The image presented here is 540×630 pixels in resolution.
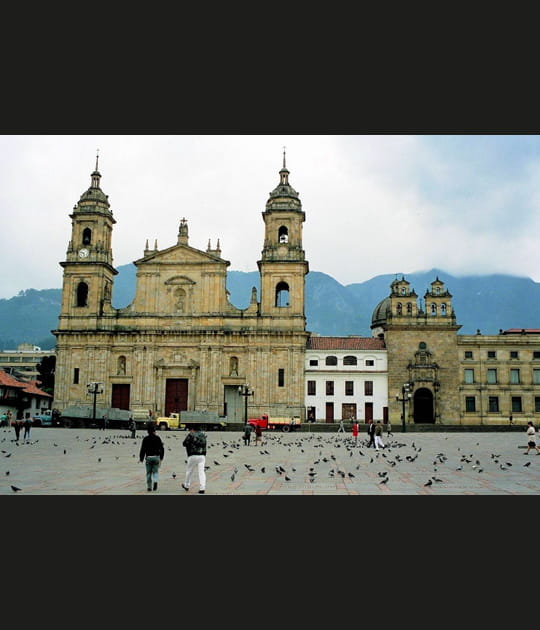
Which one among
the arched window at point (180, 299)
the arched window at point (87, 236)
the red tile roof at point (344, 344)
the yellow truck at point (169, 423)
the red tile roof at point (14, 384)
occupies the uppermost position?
the arched window at point (87, 236)

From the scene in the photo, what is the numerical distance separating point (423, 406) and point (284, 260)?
1774cm

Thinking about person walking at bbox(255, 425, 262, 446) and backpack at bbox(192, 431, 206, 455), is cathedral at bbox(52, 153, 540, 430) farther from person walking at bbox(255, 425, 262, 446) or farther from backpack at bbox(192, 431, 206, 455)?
backpack at bbox(192, 431, 206, 455)

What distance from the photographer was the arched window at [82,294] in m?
58.6

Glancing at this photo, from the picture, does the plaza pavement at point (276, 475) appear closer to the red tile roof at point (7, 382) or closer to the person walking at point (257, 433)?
the person walking at point (257, 433)

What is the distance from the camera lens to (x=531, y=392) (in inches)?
2180

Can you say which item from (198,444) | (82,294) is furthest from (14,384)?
(198,444)

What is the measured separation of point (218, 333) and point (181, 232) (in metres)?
9.98

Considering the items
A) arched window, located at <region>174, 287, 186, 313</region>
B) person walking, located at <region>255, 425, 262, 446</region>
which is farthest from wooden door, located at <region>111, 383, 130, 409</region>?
person walking, located at <region>255, 425, 262, 446</region>

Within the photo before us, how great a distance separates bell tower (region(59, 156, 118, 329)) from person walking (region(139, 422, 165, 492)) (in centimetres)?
4635

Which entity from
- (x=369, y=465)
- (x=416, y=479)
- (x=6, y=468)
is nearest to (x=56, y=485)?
(x=6, y=468)

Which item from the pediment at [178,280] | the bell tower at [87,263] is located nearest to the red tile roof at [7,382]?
the bell tower at [87,263]

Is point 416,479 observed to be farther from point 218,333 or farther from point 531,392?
point 531,392

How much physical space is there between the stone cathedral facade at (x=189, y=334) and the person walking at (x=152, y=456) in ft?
137

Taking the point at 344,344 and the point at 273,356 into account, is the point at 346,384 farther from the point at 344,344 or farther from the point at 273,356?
the point at 273,356
